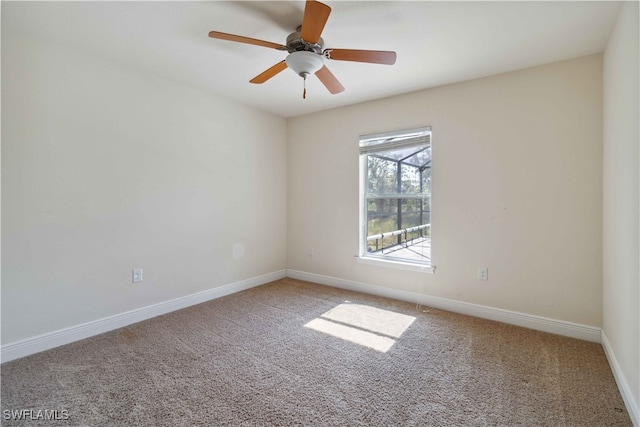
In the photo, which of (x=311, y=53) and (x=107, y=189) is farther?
(x=107, y=189)

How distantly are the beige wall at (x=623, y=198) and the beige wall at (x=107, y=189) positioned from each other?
3445 millimetres

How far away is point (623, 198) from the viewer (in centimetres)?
181

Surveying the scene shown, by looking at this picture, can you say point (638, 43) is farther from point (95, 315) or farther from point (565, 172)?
point (95, 315)

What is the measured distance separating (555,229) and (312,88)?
2.65 metres

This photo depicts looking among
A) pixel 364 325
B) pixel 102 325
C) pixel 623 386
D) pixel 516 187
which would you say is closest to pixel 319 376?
pixel 364 325

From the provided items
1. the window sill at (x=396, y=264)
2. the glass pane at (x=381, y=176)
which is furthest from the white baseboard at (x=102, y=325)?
the glass pane at (x=381, y=176)

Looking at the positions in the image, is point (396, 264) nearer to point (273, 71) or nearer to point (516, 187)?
point (516, 187)

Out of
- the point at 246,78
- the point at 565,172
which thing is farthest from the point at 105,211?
the point at 565,172

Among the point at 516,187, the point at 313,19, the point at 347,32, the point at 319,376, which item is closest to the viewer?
the point at 313,19

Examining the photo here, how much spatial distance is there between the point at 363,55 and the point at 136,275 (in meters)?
2.74

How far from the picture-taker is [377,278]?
357 centimetres

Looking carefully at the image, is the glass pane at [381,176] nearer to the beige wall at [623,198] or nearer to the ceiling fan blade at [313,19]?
the beige wall at [623,198]

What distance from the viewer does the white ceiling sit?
186cm

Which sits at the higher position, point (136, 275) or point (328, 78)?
point (328, 78)
